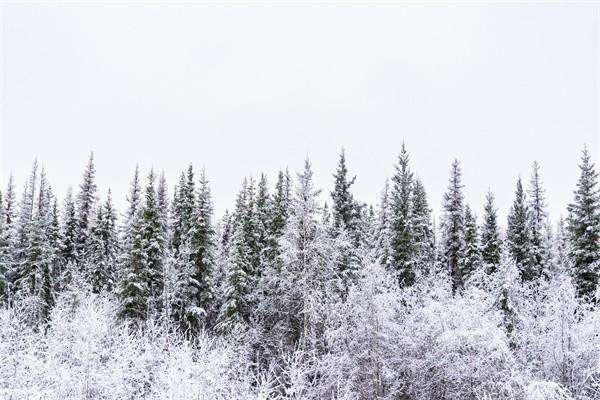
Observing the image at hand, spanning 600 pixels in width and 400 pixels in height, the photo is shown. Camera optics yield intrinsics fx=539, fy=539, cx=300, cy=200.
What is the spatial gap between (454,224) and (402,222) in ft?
25.5

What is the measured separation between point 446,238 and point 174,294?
23804 millimetres

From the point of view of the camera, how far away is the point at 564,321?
23.6 metres

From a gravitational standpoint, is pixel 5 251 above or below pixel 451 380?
above

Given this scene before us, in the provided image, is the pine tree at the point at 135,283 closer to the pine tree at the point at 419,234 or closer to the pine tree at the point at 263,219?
the pine tree at the point at 263,219

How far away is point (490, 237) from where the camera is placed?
45.5 metres

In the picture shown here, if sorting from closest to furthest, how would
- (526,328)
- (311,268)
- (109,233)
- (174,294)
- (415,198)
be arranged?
(526,328) < (311,268) < (174,294) < (415,198) < (109,233)

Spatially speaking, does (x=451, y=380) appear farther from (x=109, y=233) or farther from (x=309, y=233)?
(x=109, y=233)

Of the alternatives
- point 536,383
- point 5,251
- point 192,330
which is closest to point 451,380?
point 536,383

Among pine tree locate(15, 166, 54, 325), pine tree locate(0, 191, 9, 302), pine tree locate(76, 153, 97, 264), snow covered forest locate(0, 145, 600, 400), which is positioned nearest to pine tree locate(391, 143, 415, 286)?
snow covered forest locate(0, 145, 600, 400)

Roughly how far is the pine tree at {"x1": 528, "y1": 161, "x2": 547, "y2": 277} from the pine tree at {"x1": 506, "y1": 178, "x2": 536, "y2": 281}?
1.34 feet

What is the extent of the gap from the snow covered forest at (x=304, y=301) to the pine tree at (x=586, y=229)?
0.37 feet

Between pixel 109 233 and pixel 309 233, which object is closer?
pixel 309 233

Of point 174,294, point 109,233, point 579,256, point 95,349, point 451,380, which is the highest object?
point 109,233

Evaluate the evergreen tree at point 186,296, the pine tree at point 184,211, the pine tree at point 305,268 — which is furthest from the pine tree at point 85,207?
Answer: the pine tree at point 305,268
